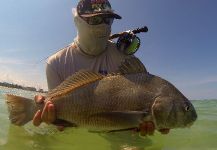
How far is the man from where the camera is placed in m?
6.54

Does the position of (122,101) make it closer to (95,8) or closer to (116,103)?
(116,103)

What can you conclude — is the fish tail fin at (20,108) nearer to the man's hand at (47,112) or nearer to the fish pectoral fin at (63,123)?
the man's hand at (47,112)

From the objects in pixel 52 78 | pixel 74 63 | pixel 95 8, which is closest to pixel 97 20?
pixel 95 8

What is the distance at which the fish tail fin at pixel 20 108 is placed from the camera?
183 inches

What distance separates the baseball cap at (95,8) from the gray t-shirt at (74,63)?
0.80 m

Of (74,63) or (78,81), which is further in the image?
(74,63)

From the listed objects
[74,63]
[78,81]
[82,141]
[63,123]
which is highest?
[74,63]

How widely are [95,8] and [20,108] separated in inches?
109

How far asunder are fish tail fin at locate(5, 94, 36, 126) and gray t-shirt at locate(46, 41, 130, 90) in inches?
69.9

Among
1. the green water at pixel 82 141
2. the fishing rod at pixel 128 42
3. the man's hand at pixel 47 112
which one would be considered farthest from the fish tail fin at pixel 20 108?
the fishing rod at pixel 128 42

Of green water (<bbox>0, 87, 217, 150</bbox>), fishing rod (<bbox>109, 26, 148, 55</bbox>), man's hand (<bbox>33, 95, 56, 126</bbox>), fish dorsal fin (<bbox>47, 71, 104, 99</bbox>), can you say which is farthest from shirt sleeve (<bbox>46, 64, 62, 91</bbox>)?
fish dorsal fin (<bbox>47, 71, 104, 99</bbox>)

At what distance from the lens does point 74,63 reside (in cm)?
669

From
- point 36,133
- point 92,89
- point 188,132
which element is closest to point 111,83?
point 92,89

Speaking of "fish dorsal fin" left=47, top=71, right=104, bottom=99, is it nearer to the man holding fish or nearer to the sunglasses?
the man holding fish
